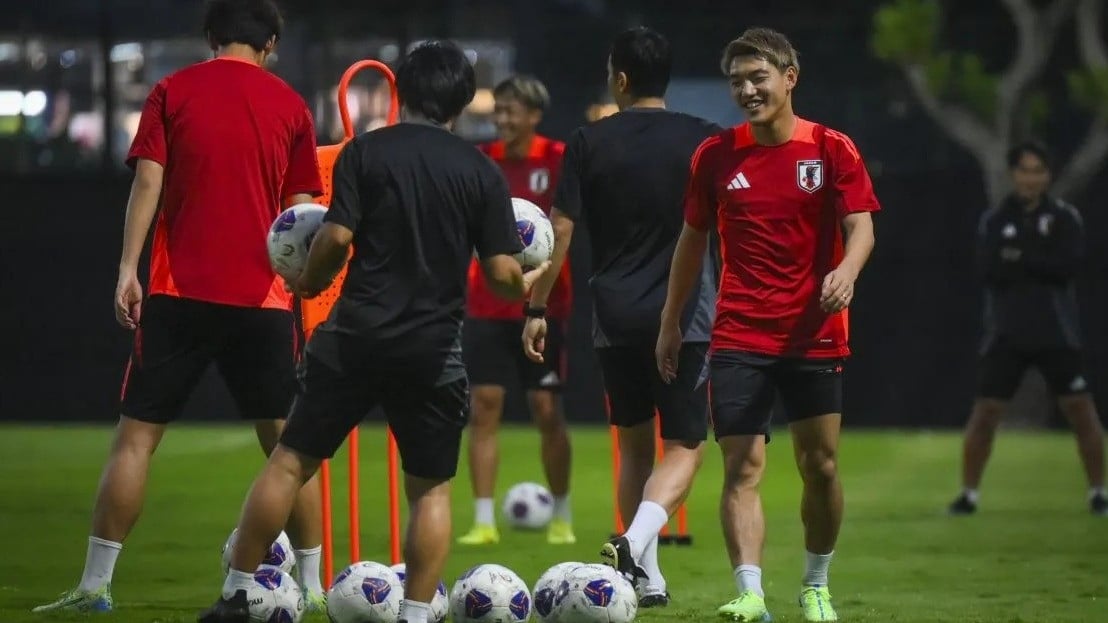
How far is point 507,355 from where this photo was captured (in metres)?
9.66

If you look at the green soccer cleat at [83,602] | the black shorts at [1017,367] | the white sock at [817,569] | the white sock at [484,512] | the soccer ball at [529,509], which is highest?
the white sock at [817,569]

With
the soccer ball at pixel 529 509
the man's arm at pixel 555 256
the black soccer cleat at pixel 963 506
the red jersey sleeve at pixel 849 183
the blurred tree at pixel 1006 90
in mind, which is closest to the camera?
the red jersey sleeve at pixel 849 183

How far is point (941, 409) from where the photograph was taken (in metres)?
17.8

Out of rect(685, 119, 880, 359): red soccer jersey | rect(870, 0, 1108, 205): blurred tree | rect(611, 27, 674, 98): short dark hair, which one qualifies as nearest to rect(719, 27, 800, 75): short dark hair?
rect(685, 119, 880, 359): red soccer jersey

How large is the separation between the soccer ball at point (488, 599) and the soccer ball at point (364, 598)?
0.61 ft

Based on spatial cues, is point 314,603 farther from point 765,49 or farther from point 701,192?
point 765,49

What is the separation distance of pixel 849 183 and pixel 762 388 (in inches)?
28.7

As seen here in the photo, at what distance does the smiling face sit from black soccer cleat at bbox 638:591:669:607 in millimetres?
1810

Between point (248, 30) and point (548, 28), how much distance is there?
11.8 m

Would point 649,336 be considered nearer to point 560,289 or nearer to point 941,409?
point 560,289

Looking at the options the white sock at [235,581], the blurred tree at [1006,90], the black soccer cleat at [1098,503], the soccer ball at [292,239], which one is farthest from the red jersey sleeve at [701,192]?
the blurred tree at [1006,90]

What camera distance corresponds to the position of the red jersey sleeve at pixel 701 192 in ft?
20.9

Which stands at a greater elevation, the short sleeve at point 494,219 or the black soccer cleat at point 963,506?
the short sleeve at point 494,219

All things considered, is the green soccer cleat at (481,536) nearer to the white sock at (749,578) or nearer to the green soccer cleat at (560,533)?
the green soccer cleat at (560,533)
